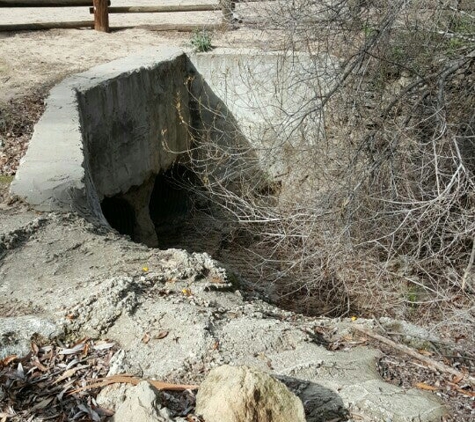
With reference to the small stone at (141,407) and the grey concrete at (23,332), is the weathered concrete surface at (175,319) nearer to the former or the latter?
the grey concrete at (23,332)

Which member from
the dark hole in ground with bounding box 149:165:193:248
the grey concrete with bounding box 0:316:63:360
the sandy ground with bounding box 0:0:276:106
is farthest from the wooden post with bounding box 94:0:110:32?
the grey concrete with bounding box 0:316:63:360

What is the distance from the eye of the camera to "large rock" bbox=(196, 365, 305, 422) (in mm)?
3109

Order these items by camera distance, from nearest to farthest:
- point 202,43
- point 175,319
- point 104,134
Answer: point 175,319, point 104,134, point 202,43

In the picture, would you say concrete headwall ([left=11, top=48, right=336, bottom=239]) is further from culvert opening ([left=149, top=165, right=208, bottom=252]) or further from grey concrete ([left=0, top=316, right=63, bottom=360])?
grey concrete ([left=0, top=316, right=63, bottom=360])

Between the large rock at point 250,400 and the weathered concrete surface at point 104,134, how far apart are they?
2.95m

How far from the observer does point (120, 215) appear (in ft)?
34.4

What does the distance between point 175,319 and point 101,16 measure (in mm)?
9421

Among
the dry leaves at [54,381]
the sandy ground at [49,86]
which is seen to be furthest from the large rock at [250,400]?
the sandy ground at [49,86]

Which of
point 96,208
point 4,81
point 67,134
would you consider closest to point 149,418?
point 96,208

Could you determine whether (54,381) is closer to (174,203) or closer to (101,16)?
(174,203)

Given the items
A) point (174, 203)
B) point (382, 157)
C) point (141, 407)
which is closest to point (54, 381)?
point (141, 407)

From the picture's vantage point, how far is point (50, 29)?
12.6 metres

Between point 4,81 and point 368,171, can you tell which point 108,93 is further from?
point 368,171

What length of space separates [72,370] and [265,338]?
1.05 meters
